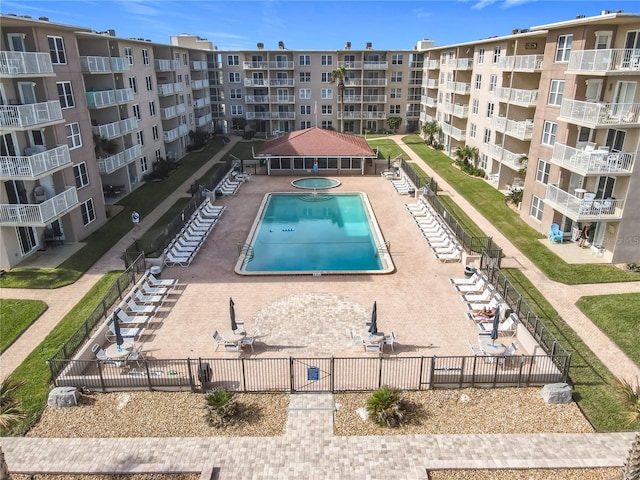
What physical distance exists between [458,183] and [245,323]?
91.9 feet

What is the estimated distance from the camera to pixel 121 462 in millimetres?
12578

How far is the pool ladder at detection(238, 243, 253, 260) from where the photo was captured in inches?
1048

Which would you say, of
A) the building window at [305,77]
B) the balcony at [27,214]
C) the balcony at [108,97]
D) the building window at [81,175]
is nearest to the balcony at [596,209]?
the balcony at [27,214]

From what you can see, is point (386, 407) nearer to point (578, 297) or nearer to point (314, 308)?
point (314, 308)

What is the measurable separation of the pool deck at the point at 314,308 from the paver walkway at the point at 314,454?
13.8 ft

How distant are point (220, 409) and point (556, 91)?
2622 centimetres

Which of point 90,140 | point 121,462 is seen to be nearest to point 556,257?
point 121,462

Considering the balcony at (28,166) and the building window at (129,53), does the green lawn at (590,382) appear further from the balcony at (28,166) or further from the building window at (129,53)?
the building window at (129,53)

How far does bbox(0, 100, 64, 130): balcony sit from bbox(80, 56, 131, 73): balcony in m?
7.46

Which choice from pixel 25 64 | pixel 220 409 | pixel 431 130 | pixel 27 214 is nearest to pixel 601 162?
pixel 220 409

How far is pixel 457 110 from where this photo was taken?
4956cm

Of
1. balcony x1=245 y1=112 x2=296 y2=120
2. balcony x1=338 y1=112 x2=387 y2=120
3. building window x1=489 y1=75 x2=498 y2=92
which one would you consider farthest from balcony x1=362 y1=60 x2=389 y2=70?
building window x1=489 y1=75 x2=498 y2=92

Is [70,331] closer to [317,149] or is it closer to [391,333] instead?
[391,333]

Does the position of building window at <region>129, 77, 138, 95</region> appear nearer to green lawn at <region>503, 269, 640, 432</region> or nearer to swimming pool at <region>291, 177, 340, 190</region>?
swimming pool at <region>291, 177, 340, 190</region>
